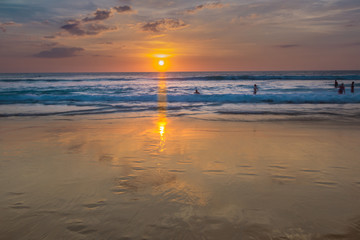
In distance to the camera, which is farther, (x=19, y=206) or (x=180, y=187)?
(x=180, y=187)

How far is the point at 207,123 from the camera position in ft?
31.5

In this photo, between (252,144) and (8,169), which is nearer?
(8,169)

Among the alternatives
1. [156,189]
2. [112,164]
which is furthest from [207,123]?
[156,189]

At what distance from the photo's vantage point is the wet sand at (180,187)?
9.04ft

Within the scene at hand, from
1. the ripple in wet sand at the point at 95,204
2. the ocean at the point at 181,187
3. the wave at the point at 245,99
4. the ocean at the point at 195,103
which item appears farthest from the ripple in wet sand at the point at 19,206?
the wave at the point at 245,99

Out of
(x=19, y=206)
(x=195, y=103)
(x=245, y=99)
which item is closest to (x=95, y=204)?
(x=19, y=206)

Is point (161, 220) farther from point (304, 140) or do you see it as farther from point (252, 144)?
point (304, 140)

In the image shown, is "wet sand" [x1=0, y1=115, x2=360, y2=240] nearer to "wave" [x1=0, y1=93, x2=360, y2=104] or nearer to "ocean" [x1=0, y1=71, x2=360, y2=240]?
"ocean" [x1=0, y1=71, x2=360, y2=240]

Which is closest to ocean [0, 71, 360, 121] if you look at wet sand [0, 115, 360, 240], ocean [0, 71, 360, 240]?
ocean [0, 71, 360, 240]

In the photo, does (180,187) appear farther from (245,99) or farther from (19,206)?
(245,99)

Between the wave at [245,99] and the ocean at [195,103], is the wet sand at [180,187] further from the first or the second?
the wave at [245,99]

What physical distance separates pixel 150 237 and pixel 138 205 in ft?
2.20

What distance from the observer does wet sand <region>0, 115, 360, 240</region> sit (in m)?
2.76

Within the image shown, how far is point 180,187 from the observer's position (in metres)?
3.77
